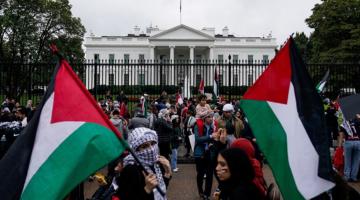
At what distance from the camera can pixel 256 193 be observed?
125 inches

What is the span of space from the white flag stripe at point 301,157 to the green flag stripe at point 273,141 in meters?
0.04

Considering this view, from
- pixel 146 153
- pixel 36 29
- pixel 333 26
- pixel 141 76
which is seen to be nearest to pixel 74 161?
pixel 146 153

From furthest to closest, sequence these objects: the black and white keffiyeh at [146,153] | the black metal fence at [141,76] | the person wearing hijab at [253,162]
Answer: the black metal fence at [141,76]
the person wearing hijab at [253,162]
the black and white keffiyeh at [146,153]

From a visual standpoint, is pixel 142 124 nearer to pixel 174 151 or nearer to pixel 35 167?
pixel 174 151

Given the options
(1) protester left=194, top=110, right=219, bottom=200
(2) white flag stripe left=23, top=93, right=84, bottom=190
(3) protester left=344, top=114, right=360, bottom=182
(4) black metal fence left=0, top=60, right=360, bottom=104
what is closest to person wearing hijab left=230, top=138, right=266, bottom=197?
(2) white flag stripe left=23, top=93, right=84, bottom=190

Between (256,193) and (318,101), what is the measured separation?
3.68 feet

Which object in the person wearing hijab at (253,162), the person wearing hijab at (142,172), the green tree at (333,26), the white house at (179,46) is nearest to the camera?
the person wearing hijab at (142,172)

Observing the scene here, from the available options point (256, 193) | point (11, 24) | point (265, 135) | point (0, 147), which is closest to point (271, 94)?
point (265, 135)

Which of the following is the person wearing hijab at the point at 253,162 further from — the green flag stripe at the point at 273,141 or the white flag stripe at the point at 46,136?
the white flag stripe at the point at 46,136

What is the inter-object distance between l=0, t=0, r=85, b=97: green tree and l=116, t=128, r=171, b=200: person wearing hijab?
2760 cm

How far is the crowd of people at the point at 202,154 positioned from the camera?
3.32 metres

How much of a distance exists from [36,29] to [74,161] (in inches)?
1319

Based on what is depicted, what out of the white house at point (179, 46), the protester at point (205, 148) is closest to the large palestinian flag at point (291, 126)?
the protester at point (205, 148)

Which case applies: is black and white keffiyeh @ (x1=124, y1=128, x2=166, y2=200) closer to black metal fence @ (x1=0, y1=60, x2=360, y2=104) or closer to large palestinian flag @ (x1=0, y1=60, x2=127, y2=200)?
large palestinian flag @ (x1=0, y1=60, x2=127, y2=200)
